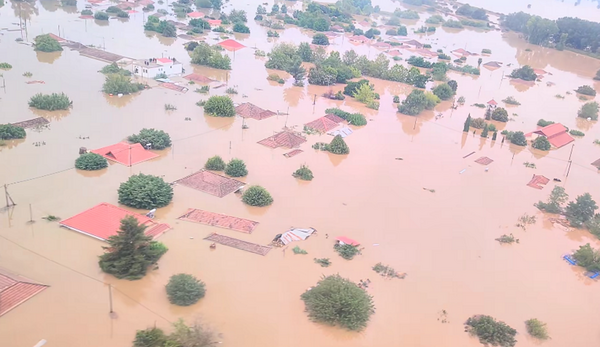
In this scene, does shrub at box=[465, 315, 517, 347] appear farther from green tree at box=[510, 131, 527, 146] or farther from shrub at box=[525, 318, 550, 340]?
green tree at box=[510, 131, 527, 146]

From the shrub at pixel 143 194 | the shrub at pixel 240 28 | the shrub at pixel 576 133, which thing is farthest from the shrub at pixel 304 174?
the shrub at pixel 240 28

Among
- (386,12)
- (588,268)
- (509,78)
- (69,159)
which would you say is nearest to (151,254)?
(69,159)

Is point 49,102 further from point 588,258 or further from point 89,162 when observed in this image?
point 588,258

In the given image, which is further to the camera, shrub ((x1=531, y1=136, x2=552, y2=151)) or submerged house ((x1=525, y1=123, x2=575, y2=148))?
submerged house ((x1=525, y1=123, x2=575, y2=148))

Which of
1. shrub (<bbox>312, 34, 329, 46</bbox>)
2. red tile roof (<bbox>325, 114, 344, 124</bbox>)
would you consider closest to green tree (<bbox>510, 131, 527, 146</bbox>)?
red tile roof (<bbox>325, 114, 344, 124</bbox>)

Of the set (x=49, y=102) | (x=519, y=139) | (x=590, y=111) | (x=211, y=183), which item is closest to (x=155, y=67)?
(x=49, y=102)

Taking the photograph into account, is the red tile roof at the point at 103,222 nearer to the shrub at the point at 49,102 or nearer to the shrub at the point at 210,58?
the shrub at the point at 49,102
